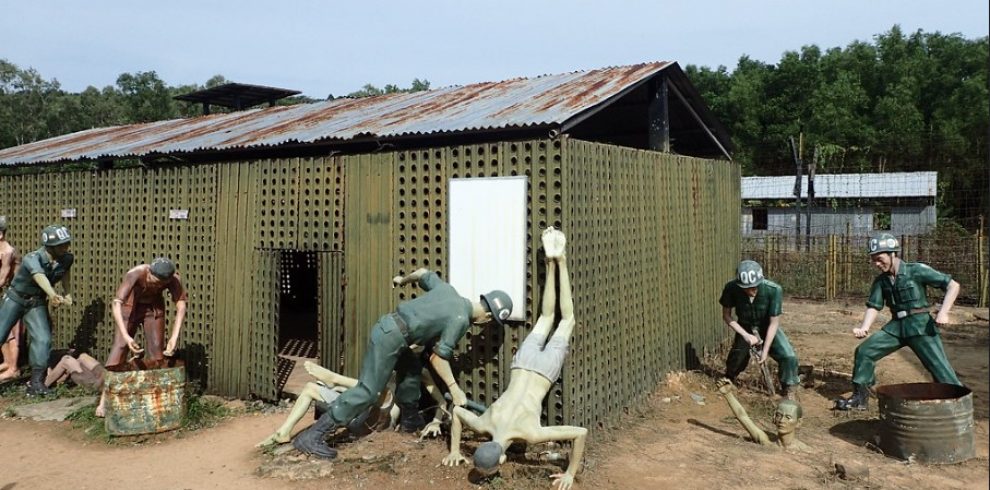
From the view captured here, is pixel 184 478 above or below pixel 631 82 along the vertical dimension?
below

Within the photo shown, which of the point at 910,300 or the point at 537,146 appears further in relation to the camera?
A: the point at 910,300

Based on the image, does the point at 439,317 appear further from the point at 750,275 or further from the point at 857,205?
the point at 857,205

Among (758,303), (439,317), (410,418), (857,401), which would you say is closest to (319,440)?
(410,418)

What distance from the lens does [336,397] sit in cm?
652

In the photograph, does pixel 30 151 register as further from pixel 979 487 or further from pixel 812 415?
pixel 979 487

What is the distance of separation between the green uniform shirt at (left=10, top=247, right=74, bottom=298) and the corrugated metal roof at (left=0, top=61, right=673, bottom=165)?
6.05 ft

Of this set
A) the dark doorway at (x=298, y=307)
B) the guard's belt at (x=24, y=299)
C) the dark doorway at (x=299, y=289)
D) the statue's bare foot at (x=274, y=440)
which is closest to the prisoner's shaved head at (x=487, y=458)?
the statue's bare foot at (x=274, y=440)

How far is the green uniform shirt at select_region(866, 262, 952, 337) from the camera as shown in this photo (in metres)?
6.95

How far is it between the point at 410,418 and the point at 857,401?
4.91m

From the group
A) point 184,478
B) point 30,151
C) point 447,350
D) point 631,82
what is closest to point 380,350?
point 447,350

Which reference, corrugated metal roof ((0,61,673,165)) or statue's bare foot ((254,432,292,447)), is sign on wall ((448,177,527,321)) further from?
statue's bare foot ((254,432,292,447))

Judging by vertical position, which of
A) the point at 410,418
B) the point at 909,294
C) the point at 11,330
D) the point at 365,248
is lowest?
the point at 410,418

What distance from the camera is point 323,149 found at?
9875 millimetres

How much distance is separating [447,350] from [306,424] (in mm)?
2217
